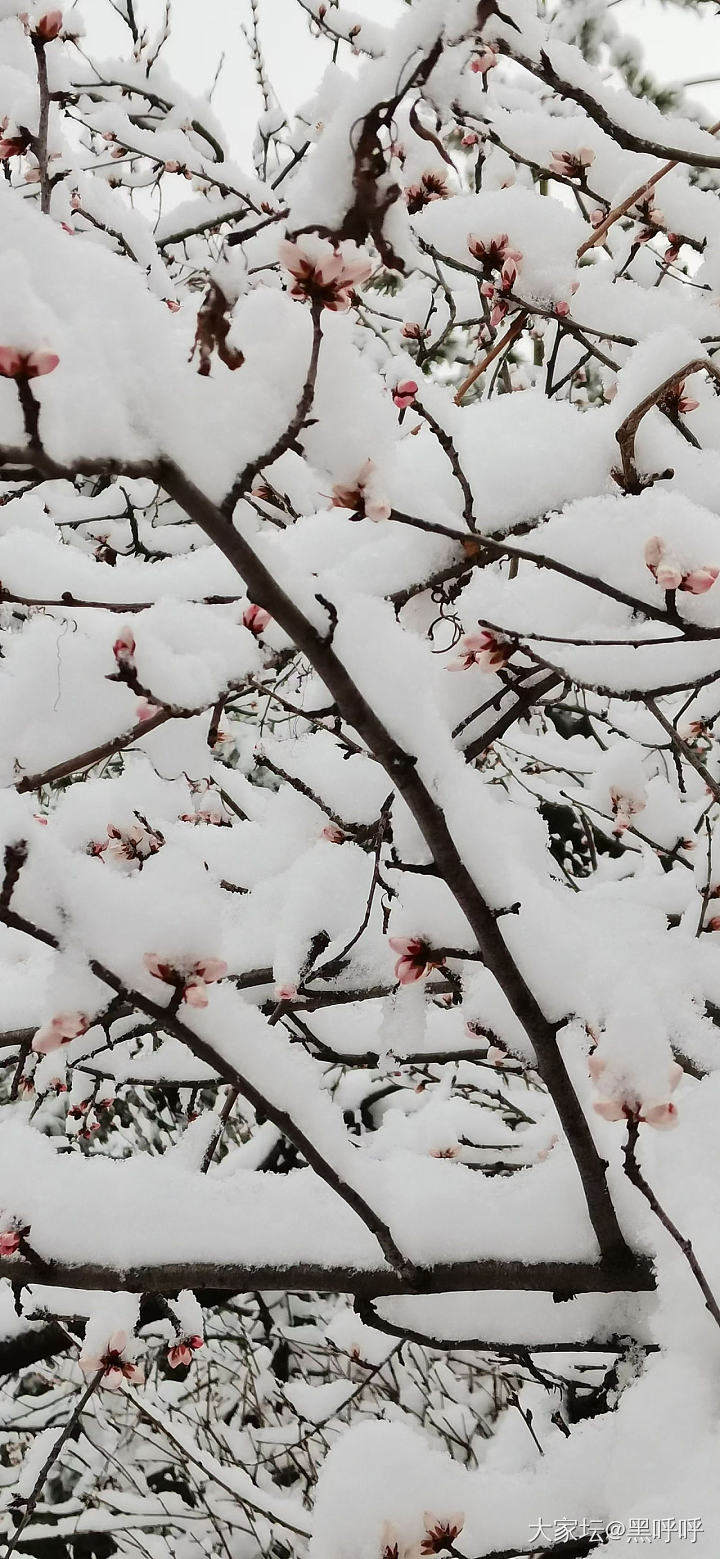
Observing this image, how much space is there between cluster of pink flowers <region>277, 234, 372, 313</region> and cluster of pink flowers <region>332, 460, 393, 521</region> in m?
0.17

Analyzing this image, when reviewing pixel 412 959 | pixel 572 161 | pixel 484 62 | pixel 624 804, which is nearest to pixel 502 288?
pixel 572 161

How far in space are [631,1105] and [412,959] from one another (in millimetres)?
338

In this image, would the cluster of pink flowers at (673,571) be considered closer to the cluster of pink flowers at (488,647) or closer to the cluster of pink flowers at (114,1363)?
the cluster of pink flowers at (488,647)

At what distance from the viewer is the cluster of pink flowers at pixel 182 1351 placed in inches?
80.1

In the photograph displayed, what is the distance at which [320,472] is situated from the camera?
0.96m

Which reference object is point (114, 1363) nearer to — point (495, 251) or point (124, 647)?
point (124, 647)

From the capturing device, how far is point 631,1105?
0.93 meters

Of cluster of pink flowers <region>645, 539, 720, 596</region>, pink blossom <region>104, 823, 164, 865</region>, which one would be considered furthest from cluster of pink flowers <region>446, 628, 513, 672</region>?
pink blossom <region>104, 823, 164, 865</region>

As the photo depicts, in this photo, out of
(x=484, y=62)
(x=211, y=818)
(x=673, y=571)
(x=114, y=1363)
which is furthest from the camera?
(x=211, y=818)

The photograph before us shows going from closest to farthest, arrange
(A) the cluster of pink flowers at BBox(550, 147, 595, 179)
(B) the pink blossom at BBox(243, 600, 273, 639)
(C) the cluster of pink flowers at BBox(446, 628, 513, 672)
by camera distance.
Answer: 1. (C) the cluster of pink flowers at BBox(446, 628, 513, 672)
2. (B) the pink blossom at BBox(243, 600, 273, 639)
3. (A) the cluster of pink flowers at BBox(550, 147, 595, 179)

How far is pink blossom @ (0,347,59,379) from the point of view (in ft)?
2.22

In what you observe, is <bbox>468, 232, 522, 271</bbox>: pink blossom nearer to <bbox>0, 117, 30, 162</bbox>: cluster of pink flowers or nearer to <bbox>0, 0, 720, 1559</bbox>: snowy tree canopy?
<bbox>0, 0, 720, 1559</bbox>: snowy tree canopy

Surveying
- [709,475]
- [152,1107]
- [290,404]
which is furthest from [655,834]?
[152,1107]

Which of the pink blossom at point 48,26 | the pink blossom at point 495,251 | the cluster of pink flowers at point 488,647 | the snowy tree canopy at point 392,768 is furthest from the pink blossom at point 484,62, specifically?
the cluster of pink flowers at point 488,647
